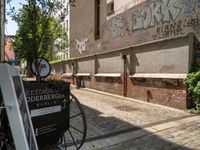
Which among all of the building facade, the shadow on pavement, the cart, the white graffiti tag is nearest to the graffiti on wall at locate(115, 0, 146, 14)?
the building facade

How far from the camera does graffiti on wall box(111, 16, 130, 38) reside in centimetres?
1517

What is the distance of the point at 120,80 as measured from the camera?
14070mm

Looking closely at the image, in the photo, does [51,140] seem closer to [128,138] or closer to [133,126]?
[128,138]

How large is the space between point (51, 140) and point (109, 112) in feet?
17.6

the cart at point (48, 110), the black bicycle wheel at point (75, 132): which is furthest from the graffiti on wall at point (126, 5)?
the cart at point (48, 110)

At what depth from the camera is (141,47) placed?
12234mm

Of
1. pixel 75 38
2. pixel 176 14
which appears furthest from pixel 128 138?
pixel 75 38

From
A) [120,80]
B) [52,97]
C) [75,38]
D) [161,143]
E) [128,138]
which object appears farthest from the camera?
[75,38]

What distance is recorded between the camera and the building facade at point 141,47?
32.5 ft

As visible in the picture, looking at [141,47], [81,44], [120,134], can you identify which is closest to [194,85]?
[141,47]

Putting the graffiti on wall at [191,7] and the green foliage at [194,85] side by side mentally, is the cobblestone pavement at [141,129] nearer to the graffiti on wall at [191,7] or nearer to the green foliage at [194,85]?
the green foliage at [194,85]

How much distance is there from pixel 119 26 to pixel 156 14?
12.1 feet

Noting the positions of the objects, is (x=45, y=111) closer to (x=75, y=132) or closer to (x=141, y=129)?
(x=75, y=132)

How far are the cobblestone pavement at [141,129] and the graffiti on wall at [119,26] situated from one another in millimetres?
6579
